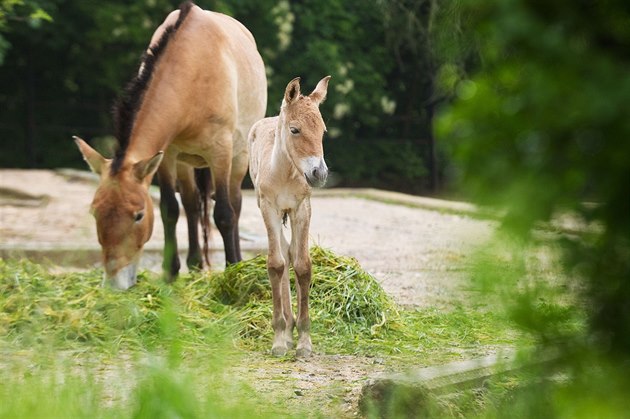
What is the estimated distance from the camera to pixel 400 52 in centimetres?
1944

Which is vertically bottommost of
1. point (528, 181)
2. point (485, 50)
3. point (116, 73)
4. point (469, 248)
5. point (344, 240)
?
point (344, 240)

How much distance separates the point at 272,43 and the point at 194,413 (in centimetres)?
1507

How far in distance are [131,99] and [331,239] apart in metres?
4.14

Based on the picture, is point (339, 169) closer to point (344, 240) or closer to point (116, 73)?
point (116, 73)

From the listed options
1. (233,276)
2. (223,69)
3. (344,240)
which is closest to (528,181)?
(233,276)

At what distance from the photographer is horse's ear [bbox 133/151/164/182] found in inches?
245

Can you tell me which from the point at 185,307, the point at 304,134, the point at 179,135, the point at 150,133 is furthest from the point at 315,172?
the point at 179,135

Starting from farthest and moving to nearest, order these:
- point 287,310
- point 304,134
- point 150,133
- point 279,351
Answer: point 150,133, point 287,310, point 279,351, point 304,134

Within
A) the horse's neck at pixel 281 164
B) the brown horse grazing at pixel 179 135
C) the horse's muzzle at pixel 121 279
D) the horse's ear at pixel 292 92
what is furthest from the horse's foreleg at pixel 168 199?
the horse's ear at pixel 292 92

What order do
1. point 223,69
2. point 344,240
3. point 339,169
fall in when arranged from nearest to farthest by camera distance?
point 223,69
point 344,240
point 339,169

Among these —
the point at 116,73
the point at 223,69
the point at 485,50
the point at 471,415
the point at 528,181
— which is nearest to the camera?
the point at 528,181

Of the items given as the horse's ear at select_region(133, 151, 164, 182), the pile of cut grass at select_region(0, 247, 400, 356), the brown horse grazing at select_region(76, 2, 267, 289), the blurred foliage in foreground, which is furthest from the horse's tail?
the blurred foliage in foreground

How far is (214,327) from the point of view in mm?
5148

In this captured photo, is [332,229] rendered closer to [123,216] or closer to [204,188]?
[204,188]
